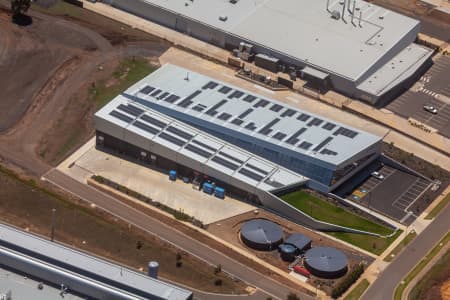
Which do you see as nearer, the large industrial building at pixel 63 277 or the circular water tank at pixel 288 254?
the large industrial building at pixel 63 277

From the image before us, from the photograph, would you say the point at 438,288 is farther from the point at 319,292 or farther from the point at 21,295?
the point at 21,295

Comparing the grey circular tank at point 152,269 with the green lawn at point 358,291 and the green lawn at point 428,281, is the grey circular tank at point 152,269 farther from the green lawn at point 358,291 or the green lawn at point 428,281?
the green lawn at point 428,281

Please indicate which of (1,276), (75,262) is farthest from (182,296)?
(1,276)

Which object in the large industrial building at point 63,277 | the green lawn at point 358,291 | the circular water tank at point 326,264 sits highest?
the large industrial building at point 63,277

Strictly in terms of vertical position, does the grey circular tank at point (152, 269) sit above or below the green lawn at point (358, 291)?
above

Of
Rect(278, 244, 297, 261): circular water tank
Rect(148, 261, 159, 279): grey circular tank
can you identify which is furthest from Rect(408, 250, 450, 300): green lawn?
Rect(148, 261, 159, 279): grey circular tank

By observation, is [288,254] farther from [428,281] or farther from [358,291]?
[428,281]

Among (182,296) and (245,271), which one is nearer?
(182,296)

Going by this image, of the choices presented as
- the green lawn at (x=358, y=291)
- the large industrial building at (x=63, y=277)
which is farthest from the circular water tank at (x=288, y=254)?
the large industrial building at (x=63, y=277)
